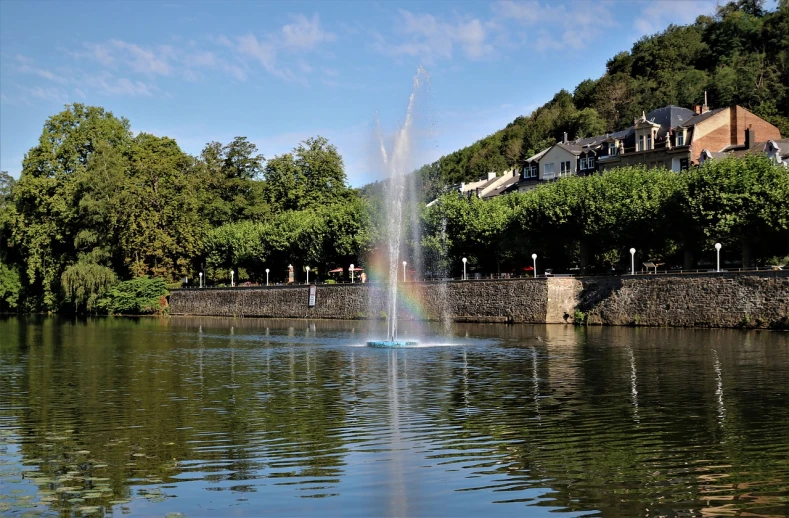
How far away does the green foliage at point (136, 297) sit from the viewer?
87.1m

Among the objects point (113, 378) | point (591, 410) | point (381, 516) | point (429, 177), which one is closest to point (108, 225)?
point (429, 177)

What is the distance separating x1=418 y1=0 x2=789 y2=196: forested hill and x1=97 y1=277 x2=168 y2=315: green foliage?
42.6m

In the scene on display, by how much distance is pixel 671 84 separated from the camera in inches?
5187

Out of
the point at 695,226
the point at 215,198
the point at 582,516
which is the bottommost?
the point at 582,516

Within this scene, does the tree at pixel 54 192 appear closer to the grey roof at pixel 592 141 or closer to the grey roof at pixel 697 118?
the grey roof at pixel 592 141

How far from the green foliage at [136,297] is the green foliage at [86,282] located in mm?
1042

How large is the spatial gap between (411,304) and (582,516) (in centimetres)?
5772

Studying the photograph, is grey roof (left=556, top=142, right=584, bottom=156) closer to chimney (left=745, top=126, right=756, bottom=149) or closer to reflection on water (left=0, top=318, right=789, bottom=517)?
chimney (left=745, top=126, right=756, bottom=149)

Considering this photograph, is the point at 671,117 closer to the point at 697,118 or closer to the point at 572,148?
the point at 697,118

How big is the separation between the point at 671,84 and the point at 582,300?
8379 cm

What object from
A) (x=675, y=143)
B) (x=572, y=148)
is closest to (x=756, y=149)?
(x=675, y=143)

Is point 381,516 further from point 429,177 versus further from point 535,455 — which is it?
point 429,177

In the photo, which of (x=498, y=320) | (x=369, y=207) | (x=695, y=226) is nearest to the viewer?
(x=695, y=226)

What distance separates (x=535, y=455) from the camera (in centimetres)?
1480
